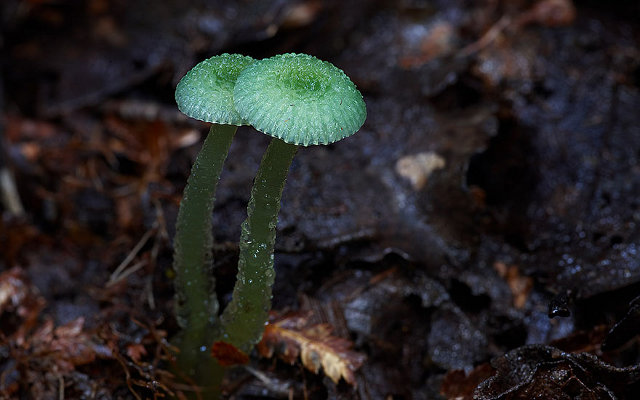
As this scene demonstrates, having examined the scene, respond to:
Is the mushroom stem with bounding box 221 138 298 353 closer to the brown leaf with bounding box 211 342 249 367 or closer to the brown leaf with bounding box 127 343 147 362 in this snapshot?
the brown leaf with bounding box 211 342 249 367

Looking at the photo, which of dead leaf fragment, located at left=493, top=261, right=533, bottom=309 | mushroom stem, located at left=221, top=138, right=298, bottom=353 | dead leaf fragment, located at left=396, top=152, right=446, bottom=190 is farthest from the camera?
dead leaf fragment, located at left=396, top=152, right=446, bottom=190

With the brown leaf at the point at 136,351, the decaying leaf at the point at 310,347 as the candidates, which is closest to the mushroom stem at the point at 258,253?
the decaying leaf at the point at 310,347

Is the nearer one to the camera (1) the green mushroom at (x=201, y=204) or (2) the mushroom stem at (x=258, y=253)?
(1) the green mushroom at (x=201, y=204)

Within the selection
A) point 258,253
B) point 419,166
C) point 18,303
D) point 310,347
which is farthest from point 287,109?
point 18,303

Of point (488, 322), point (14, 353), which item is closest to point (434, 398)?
point (488, 322)

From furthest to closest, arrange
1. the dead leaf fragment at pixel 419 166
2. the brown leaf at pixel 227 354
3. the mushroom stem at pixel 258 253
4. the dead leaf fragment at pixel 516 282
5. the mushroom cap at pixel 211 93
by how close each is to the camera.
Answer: the dead leaf fragment at pixel 419 166, the dead leaf fragment at pixel 516 282, the brown leaf at pixel 227 354, the mushroom stem at pixel 258 253, the mushroom cap at pixel 211 93

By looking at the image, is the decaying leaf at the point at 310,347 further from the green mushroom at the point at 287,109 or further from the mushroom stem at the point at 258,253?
the green mushroom at the point at 287,109

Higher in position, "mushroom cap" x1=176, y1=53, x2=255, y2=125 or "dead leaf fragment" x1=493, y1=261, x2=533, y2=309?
"mushroom cap" x1=176, y1=53, x2=255, y2=125

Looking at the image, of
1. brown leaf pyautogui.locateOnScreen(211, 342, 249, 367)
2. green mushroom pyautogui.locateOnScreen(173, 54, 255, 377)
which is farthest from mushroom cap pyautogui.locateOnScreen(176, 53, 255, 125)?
brown leaf pyautogui.locateOnScreen(211, 342, 249, 367)
